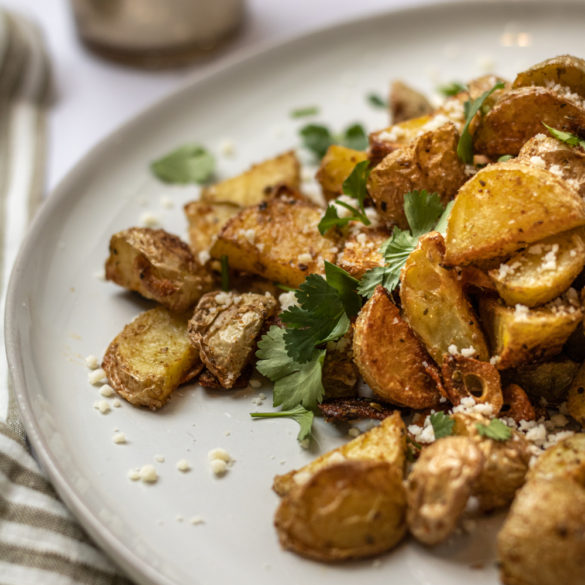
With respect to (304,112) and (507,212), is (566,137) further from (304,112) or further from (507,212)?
(304,112)

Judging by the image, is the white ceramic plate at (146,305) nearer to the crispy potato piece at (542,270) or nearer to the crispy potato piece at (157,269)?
the crispy potato piece at (157,269)

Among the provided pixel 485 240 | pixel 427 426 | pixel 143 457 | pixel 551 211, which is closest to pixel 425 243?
pixel 485 240

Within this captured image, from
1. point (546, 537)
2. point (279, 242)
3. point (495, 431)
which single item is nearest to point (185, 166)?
point (279, 242)

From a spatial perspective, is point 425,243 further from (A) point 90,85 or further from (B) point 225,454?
(A) point 90,85

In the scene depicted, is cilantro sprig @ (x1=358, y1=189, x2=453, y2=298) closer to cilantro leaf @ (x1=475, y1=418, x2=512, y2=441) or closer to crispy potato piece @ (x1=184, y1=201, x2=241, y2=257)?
cilantro leaf @ (x1=475, y1=418, x2=512, y2=441)

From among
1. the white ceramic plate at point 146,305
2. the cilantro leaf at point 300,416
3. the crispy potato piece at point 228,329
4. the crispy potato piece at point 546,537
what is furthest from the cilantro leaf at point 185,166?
the crispy potato piece at point 546,537

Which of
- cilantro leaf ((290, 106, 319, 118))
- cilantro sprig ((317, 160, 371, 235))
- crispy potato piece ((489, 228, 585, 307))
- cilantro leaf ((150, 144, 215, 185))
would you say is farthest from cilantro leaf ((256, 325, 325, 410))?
cilantro leaf ((290, 106, 319, 118))
